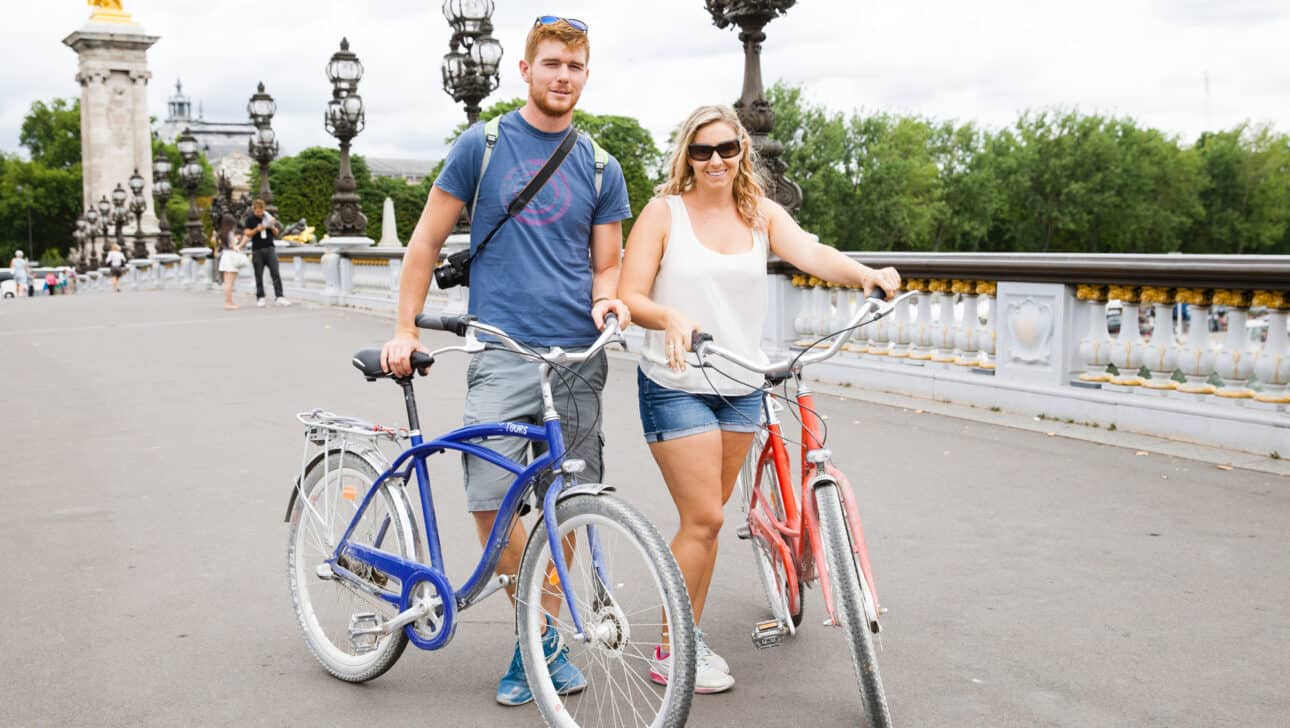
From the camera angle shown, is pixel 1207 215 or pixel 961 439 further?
pixel 1207 215

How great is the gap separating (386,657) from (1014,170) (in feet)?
270

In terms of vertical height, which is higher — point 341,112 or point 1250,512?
point 341,112

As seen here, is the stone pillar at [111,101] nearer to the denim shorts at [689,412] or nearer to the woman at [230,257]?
the woman at [230,257]

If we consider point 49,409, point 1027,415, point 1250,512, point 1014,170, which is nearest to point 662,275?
point 1250,512

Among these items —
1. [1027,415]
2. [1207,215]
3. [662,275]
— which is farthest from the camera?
[1207,215]

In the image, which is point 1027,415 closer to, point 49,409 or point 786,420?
point 786,420

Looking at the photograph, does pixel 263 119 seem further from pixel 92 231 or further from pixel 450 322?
pixel 92 231

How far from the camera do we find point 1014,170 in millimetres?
82062

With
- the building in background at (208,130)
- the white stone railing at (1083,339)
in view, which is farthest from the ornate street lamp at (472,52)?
the building in background at (208,130)

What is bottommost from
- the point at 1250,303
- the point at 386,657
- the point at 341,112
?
the point at 386,657

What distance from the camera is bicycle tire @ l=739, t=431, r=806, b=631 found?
14.0 ft

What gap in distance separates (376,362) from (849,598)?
5.06 ft

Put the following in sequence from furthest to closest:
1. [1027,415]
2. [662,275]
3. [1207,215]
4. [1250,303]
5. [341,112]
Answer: [1207,215] → [341,112] → [1027,415] → [1250,303] → [662,275]

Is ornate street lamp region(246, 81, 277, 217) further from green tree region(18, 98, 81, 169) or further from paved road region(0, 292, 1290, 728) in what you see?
green tree region(18, 98, 81, 169)
